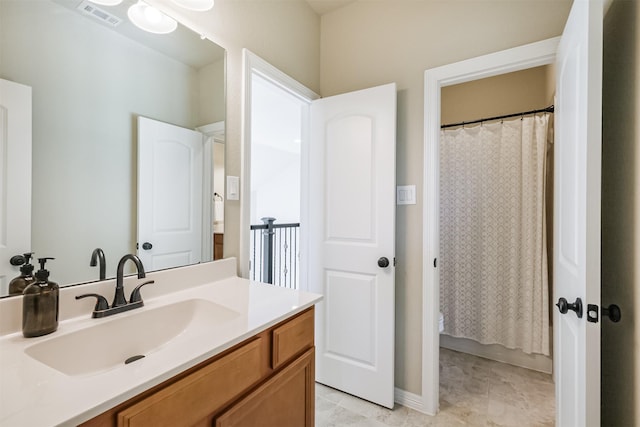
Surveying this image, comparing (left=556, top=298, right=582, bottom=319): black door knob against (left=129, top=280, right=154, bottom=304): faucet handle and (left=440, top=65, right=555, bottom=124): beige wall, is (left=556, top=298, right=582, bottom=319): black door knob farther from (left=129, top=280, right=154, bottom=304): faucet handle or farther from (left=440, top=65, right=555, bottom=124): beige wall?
(left=440, top=65, right=555, bottom=124): beige wall

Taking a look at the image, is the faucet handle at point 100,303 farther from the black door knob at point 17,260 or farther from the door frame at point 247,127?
the door frame at point 247,127

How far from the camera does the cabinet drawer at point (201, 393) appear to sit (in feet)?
2.05

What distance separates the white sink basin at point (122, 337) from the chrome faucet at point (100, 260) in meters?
0.17

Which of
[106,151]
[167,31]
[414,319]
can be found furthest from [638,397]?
[167,31]

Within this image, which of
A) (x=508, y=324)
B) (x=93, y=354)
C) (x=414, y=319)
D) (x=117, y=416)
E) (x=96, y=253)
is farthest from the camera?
(x=508, y=324)

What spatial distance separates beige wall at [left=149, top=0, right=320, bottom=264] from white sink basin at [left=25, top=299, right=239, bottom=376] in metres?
0.43

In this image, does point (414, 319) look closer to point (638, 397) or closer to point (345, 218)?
point (345, 218)

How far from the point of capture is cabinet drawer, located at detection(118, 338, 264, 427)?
2.05ft

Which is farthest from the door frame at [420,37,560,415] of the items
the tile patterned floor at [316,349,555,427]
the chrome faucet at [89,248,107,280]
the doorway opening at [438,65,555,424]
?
the chrome faucet at [89,248,107,280]

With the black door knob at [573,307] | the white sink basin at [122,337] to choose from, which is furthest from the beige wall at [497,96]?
the white sink basin at [122,337]

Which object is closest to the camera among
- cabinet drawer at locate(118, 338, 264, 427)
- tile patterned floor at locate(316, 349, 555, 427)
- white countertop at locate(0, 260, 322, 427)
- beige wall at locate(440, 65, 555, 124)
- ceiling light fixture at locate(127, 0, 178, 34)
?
white countertop at locate(0, 260, 322, 427)

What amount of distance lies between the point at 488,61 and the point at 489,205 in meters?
1.20

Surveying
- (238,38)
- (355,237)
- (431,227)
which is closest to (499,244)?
(431,227)

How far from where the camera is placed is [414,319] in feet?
5.94
